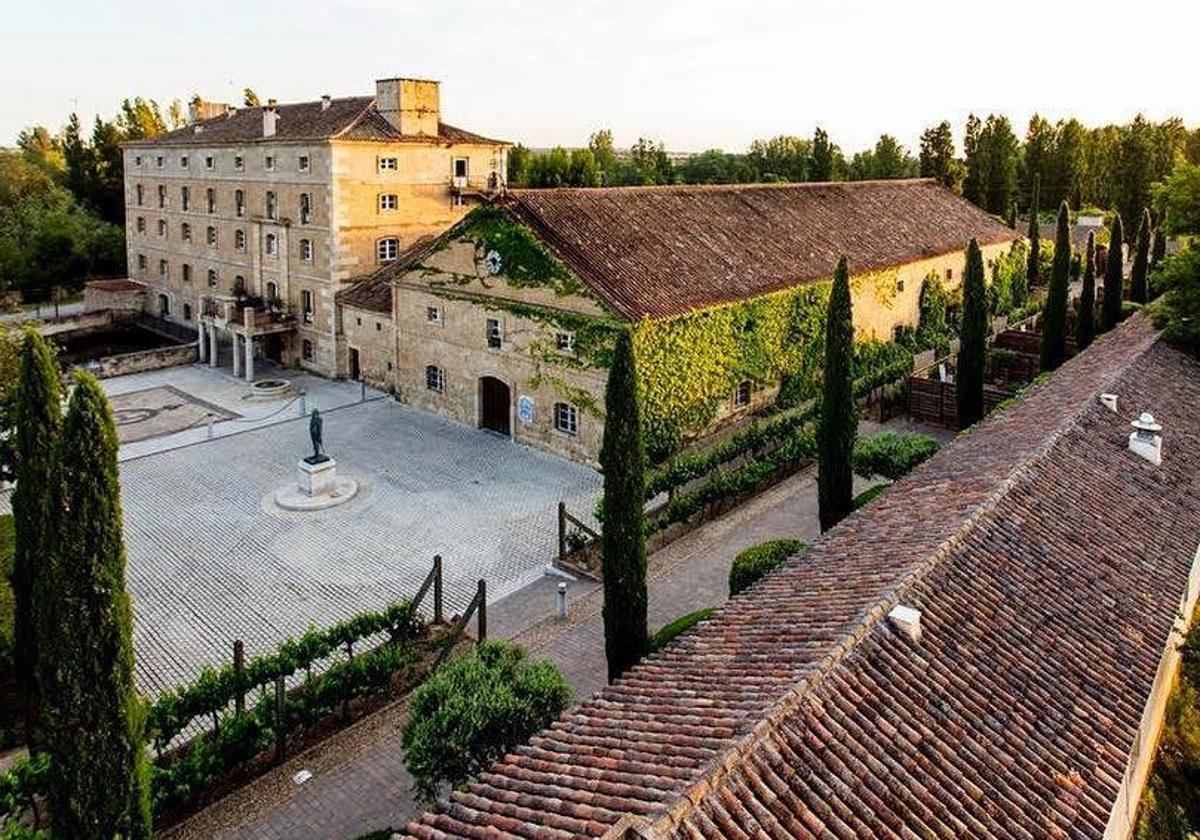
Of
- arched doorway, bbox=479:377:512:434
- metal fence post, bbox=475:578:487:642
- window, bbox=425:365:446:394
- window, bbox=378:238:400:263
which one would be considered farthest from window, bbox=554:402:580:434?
window, bbox=378:238:400:263

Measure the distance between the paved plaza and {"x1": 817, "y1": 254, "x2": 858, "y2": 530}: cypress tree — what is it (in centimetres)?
684

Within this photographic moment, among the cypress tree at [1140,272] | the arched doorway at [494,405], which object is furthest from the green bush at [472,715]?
the cypress tree at [1140,272]

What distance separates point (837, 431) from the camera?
20859 mm

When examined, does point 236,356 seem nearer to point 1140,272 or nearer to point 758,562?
point 758,562

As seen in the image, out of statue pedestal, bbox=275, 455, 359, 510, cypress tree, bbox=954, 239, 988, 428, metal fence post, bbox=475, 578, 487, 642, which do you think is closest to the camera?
metal fence post, bbox=475, 578, 487, 642

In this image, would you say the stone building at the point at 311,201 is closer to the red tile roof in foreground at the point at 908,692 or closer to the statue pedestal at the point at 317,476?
the statue pedestal at the point at 317,476

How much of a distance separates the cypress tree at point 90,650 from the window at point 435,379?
22248 mm

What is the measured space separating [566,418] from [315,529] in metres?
8.42

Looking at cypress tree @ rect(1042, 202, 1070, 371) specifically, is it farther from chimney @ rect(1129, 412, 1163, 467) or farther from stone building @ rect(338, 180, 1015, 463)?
chimney @ rect(1129, 412, 1163, 467)

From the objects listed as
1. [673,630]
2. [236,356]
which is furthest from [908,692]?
[236,356]

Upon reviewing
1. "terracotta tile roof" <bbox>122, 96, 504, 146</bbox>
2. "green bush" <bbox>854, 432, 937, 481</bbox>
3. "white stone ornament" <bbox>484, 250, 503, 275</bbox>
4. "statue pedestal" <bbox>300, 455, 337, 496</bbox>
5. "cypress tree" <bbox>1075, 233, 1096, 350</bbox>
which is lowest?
"statue pedestal" <bbox>300, 455, 337, 496</bbox>

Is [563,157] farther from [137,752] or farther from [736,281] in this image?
[137,752]

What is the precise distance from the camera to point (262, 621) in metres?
18.6

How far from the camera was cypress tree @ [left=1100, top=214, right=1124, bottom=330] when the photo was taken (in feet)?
119
